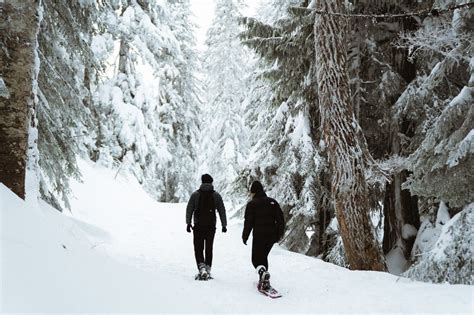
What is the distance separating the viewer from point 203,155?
31203mm

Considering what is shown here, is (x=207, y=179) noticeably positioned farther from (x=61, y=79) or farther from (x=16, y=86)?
(x=16, y=86)

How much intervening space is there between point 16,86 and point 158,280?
122 inches

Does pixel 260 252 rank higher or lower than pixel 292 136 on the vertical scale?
lower

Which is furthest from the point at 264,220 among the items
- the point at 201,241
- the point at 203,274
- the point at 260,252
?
the point at 203,274

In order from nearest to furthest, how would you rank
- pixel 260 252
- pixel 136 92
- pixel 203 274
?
pixel 260 252 < pixel 203 274 < pixel 136 92

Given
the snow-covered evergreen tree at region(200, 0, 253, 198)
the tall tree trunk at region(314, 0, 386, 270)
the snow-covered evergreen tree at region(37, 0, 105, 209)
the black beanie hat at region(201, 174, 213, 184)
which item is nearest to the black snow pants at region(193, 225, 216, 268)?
the black beanie hat at region(201, 174, 213, 184)

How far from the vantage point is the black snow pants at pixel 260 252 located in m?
7.16

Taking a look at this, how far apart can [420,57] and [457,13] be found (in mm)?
3308

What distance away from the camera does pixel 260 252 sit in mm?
7184

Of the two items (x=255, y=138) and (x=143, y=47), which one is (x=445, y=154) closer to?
(x=255, y=138)

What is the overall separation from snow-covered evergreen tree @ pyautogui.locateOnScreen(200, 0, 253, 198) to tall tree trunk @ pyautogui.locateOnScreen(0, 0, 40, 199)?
23.7 meters

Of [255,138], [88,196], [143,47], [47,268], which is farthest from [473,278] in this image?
[143,47]

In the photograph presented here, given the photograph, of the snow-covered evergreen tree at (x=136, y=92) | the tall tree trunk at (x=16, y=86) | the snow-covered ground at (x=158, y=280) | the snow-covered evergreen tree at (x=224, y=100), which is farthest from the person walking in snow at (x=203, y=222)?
the snow-covered evergreen tree at (x=224, y=100)

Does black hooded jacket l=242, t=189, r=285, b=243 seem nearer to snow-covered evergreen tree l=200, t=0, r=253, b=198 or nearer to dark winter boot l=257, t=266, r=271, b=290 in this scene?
dark winter boot l=257, t=266, r=271, b=290
